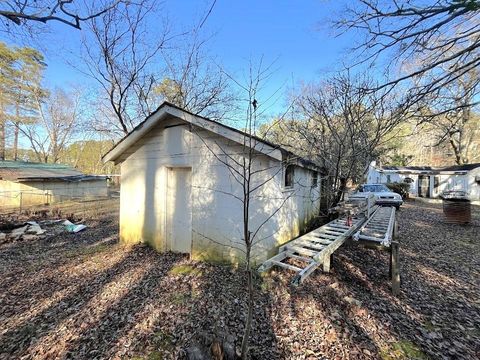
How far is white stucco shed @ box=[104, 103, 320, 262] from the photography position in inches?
229

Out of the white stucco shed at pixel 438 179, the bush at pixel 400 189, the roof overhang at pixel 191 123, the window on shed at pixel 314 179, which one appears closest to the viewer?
the roof overhang at pixel 191 123

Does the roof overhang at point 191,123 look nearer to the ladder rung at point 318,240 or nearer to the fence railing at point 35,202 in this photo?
the ladder rung at point 318,240

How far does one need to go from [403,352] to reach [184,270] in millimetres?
4366

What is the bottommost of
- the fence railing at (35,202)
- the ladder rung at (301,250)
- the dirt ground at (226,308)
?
the dirt ground at (226,308)

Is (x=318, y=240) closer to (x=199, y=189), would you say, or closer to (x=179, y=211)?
(x=199, y=189)

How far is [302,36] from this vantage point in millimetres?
6172

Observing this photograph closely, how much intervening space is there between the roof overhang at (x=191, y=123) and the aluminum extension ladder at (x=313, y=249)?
6.62ft

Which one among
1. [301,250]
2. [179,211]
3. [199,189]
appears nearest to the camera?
[301,250]

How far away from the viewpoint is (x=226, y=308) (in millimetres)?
4273

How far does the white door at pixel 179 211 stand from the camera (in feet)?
22.1

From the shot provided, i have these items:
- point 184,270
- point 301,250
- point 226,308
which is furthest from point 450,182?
point 226,308

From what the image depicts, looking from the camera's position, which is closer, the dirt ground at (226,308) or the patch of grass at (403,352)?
the patch of grass at (403,352)

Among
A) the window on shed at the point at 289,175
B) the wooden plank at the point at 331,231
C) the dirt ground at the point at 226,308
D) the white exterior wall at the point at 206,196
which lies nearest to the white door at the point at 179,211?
the white exterior wall at the point at 206,196

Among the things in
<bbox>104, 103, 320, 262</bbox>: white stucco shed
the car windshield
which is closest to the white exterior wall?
<bbox>104, 103, 320, 262</bbox>: white stucco shed
